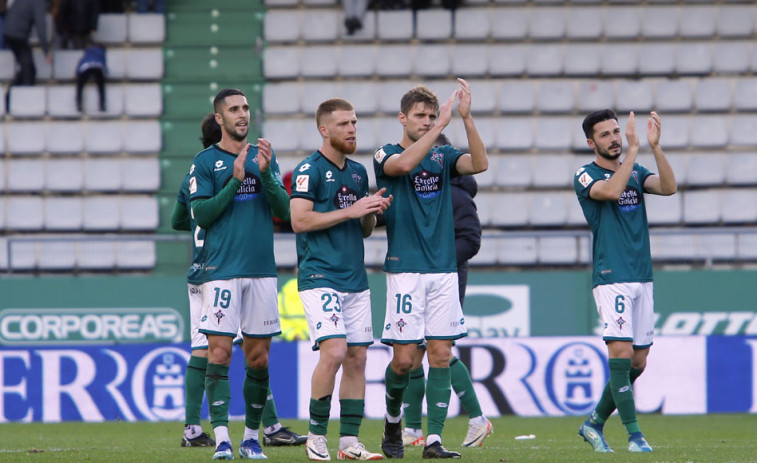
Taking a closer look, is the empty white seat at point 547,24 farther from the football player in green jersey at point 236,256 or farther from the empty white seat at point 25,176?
the football player in green jersey at point 236,256

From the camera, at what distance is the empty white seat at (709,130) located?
1656 cm

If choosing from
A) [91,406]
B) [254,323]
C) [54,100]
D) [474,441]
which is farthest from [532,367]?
[54,100]

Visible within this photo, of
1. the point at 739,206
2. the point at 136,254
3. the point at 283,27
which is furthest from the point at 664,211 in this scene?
the point at 136,254

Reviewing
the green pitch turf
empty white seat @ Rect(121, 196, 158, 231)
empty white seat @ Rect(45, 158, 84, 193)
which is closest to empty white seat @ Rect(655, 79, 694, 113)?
the green pitch turf

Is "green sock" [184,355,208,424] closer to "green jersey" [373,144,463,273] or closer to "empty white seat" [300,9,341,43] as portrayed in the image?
"green jersey" [373,144,463,273]

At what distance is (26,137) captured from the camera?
1652cm

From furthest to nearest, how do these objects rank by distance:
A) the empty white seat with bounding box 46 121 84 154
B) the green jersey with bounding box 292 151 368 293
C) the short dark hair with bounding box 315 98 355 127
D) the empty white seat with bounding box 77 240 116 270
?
the empty white seat with bounding box 46 121 84 154, the empty white seat with bounding box 77 240 116 270, the short dark hair with bounding box 315 98 355 127, the green jersey with bounding box 292 151 368 293

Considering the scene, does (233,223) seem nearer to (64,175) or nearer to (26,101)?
(64,175)

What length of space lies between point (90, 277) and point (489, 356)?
15.5 feet

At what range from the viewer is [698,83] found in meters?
16.8

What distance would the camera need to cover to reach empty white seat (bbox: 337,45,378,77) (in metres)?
16.8

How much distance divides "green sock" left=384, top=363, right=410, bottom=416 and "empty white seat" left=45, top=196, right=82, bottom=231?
9693 millimetres

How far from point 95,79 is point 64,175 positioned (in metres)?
1.47

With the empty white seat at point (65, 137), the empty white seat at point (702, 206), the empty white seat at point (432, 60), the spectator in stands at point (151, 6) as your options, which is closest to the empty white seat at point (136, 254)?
the empty white seat at point (65, 137)
